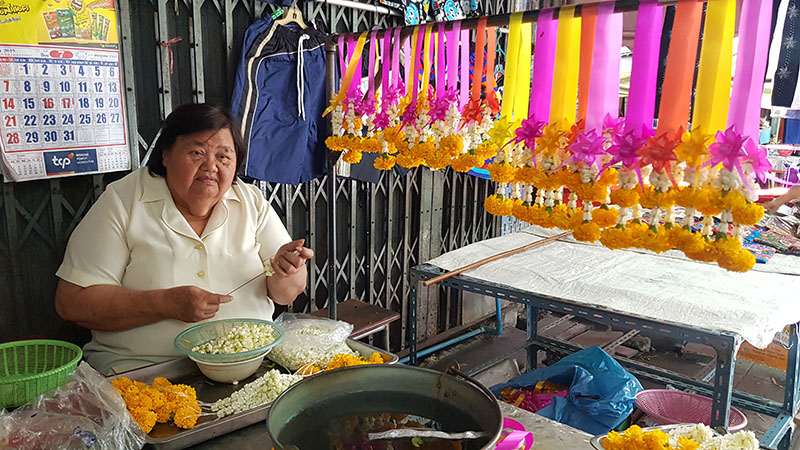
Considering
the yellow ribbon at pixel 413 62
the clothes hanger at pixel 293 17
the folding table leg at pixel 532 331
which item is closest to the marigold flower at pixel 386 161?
the yellow ribbon at pixel 413 62

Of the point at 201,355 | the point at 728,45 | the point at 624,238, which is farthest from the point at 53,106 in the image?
the point at 728,45

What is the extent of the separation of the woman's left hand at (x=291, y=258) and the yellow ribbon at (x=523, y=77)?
92 centimetres

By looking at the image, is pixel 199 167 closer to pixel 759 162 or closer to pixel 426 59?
pixel 426 59

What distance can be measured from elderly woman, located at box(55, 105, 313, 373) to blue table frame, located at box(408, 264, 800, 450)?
1.28 m

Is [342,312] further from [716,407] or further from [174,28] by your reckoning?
[716,407]

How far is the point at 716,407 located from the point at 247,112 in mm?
2798

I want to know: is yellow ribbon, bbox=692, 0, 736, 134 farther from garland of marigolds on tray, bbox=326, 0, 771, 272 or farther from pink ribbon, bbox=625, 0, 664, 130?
pink ribbon, bbox=625, 0, 664, 130

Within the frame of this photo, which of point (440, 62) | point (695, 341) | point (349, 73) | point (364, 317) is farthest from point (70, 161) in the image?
point (695, 341)

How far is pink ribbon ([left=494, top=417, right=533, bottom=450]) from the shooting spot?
1.32 meters

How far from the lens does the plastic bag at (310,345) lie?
5.81ft

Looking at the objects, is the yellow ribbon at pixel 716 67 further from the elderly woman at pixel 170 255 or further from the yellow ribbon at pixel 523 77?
the elderly woman at pixel 170 255

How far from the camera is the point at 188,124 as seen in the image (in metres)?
2.00

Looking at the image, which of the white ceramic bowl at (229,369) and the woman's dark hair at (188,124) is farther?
the woman's dark hair at (188,124)

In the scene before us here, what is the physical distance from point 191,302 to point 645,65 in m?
1.61
